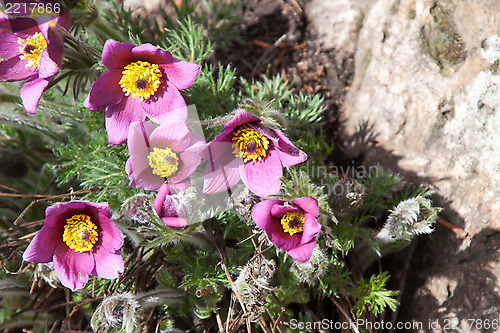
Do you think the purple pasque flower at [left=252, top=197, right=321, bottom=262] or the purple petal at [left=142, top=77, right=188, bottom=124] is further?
the purple petal at [left=142, top=77, right=188, bottom=124]

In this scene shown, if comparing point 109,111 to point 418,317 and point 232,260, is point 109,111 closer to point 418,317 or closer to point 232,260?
point 232,260

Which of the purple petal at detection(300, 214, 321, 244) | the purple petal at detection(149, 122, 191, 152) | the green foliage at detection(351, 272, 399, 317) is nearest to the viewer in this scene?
the purple petal at detection(300, 214, 321, 244)

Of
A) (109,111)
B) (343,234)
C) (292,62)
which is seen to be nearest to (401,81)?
(292,62)

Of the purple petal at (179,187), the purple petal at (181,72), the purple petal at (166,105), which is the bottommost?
the purple petal at (179,187)

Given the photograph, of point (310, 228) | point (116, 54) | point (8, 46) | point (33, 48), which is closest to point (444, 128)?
point (310, 228)

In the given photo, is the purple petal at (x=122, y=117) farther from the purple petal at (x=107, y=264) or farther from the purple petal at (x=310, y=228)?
the purple petal at (x=310, y=228)

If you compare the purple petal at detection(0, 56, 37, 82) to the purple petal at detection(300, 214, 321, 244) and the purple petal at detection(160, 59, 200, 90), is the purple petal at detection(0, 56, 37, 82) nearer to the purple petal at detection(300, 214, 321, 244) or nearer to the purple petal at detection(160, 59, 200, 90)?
the purple petal at detection(160, 59, 200, 90)

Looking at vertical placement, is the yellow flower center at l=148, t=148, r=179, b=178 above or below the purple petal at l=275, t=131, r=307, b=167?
below

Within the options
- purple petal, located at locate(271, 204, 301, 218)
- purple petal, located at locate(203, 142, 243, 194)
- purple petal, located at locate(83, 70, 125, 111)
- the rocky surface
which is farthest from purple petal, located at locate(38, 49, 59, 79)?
the rocky surface

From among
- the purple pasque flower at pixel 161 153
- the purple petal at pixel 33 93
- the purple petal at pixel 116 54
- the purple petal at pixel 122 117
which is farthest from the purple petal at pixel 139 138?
the purple petal at pixel 33 93
